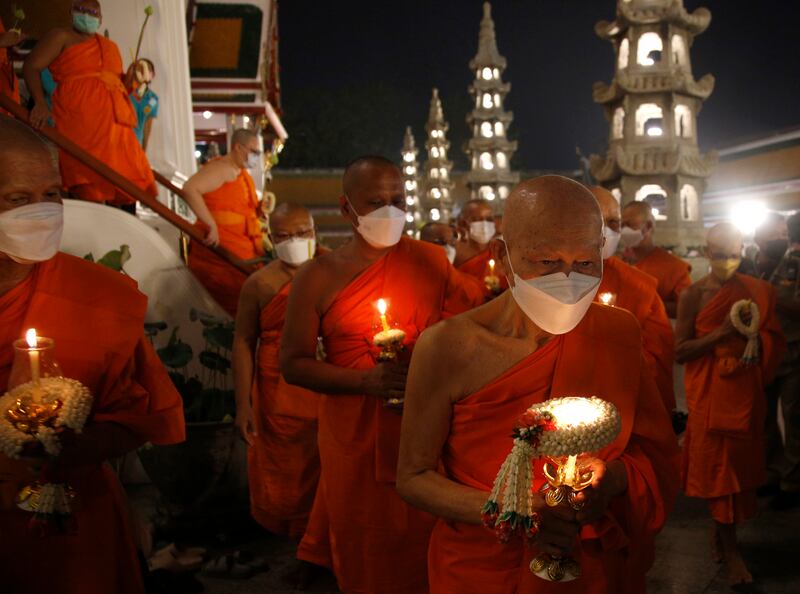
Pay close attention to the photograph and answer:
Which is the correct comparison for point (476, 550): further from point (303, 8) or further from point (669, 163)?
point (303, 8)

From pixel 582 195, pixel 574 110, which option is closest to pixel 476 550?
pixel 582 195

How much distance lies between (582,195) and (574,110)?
68677mm

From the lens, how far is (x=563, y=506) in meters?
1.79

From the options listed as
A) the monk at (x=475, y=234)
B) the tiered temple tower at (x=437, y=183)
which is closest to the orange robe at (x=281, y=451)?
the monk at (x=475, y=234)

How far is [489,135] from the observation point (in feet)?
111

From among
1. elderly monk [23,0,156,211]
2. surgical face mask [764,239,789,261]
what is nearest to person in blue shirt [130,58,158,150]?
elderly monk [23,0,156,211]

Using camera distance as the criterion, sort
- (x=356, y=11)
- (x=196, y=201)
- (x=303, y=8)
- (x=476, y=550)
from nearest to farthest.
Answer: (x=476, y=550) < (x=196, y=201) < (x=303, y=8) < (x=356, y=11)

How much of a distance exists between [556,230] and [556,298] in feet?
0.59

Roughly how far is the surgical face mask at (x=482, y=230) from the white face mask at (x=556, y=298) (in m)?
5.29

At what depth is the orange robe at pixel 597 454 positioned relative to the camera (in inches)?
79.5

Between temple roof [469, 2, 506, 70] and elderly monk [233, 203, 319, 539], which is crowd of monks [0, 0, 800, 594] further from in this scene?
temple roof [469, 2, 506, 70]

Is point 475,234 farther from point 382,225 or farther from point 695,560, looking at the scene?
point 382,225

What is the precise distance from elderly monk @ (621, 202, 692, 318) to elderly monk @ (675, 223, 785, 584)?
1028 mm

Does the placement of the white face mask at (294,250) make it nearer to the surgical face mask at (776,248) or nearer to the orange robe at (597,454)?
the orange robe at (597,454)
